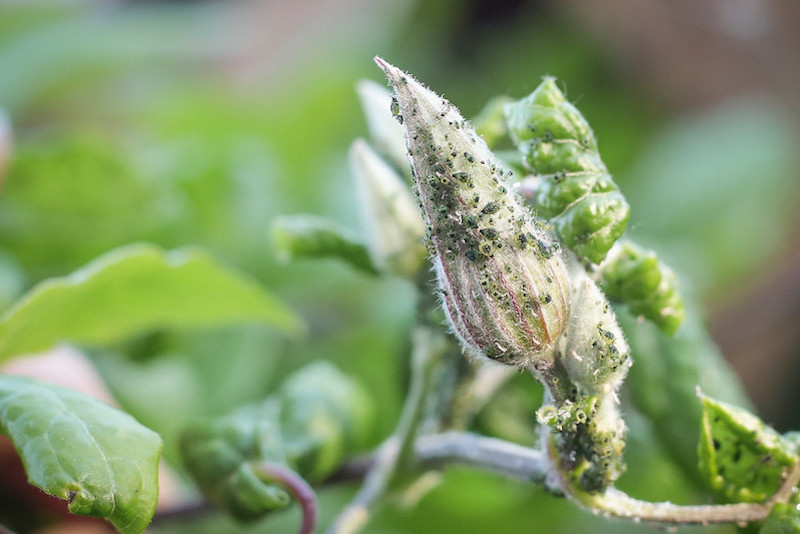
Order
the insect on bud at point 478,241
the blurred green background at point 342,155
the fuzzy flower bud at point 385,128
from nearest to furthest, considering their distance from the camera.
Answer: the insect on bud at point 478,241, the fuzzy flower bud at point 385,128, the blurred green background at point 342,155

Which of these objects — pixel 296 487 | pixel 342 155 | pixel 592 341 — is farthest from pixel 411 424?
pixel 342 155

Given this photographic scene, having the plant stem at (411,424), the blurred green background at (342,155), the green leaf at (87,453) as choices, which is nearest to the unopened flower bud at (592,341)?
the plant stem at (411,424)

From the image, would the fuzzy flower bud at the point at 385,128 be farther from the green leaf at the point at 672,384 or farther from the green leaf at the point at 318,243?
the green leaf at the point at 672,384

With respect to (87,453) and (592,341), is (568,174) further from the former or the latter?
(87,453)

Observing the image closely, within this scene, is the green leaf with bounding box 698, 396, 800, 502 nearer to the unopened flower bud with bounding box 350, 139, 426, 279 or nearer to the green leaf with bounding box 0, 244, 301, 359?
→ the unopened flower bud with bounding box 350, 139, 426, 279

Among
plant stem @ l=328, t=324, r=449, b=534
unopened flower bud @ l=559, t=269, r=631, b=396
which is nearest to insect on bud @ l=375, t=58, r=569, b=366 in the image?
unopened flower bud @ l=559, t=269, r=631, b=396

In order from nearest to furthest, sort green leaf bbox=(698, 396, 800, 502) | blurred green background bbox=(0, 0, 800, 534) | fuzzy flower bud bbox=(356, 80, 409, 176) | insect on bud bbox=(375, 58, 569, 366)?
insect on bud bbox=(375, 58, 569, 366)
green leaf bbox=(698, 396, 800, 502)
fuzzy flower bud bbox=(356, 80, 409, 176)
blurred green background bbox=(0, 0, 800, 534)
